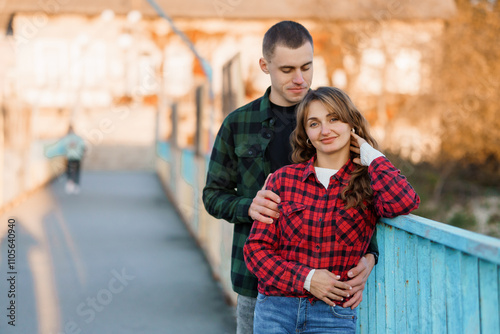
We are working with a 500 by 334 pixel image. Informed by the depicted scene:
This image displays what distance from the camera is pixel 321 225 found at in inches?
102

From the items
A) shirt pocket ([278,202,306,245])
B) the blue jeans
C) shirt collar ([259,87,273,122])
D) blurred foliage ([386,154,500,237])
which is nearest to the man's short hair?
shirt collar ([259,87,273,122])

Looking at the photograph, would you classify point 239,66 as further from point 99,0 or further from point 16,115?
point 99,0

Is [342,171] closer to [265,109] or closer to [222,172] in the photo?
[265,109]

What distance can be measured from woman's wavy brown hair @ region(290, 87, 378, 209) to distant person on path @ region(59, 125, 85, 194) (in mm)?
16746

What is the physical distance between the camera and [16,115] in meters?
15.9

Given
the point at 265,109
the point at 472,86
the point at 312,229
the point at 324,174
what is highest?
the point at 472,86

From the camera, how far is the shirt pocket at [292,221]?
103 inches

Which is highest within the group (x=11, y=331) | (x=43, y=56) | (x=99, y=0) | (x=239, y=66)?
(x=99, y=0)

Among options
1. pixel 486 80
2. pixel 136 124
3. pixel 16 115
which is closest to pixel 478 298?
pixel 16 115

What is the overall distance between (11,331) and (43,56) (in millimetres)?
34236

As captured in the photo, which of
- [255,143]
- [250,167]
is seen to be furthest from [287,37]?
[250,167]

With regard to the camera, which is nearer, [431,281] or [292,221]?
[431,281]

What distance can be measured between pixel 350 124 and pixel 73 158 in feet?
57.0

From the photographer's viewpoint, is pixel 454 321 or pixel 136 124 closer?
pixel 454 321
